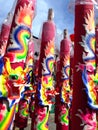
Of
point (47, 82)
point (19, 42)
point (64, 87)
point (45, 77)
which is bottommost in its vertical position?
point (64, 87)

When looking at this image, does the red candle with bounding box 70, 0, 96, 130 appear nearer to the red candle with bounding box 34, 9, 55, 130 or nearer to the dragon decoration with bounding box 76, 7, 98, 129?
the dragon decoration with bounding box 76, 7, 98, 129

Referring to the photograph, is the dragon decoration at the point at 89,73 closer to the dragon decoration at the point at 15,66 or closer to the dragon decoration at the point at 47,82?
the dragon decoration at the point at 15,66

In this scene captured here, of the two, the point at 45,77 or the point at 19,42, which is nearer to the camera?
the point at 19,42

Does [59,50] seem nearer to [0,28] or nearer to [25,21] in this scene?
[0,28]

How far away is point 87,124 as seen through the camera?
506 cm

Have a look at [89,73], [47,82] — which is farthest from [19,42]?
[47,82]

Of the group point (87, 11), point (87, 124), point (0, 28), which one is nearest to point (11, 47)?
point (87, 11)

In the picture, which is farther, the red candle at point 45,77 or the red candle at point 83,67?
the red candle at point 45,77

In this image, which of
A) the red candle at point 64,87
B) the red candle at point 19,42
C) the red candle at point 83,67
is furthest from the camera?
the red candle at point 64,87

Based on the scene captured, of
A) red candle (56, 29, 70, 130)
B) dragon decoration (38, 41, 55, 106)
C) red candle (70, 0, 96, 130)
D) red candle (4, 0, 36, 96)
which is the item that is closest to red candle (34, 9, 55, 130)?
dragon decoration (38, 41, 55, 106)

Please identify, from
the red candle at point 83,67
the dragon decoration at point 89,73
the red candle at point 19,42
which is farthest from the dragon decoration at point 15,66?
the dragon decoration at point 89,73

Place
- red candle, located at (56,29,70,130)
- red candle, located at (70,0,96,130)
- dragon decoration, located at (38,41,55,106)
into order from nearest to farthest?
red candle, located at (70,0,96,130)
dragon decoration, located at (38,41,55,106)
red candle, located at (56,29,70,130)

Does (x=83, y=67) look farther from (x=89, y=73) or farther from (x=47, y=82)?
(x=47, y=82)

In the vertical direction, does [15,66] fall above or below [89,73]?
above
